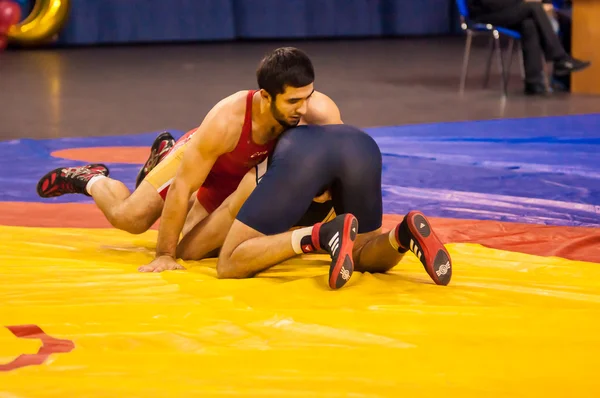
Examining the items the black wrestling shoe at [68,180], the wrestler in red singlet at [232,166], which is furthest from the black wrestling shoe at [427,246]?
the black wrestling shoe at [68,180]

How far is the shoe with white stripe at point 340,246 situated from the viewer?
8.22 feet

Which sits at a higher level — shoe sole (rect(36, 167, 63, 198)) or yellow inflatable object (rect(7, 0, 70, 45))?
shoe sole (rect(36, 167, 63, 198))

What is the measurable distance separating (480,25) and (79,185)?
4.52 metres

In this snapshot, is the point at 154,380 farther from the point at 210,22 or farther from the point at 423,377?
the point at 210,22

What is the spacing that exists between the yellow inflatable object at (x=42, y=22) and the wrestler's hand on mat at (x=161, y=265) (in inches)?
350

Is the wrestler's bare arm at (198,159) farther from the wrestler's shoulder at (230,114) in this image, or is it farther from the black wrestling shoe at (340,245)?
the black wrestling shoe at (340,245)

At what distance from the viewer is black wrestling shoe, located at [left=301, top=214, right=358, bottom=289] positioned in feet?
8.22

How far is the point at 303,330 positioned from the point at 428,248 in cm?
49

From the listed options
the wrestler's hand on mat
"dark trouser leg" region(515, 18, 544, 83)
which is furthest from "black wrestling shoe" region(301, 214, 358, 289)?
"dark trouser leg" region(515, 18, 544, 83)

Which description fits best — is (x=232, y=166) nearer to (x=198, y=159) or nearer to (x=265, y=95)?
(x=198, y=159)

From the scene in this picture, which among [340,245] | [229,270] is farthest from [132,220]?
[340,245]

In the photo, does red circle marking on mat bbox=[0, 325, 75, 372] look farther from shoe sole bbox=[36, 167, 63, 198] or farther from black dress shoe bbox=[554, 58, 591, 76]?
black dress shoe bbox=[554, 58, 591, 76]

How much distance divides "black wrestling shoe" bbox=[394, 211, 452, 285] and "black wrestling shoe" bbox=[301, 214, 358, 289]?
152 mm

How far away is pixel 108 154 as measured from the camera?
514cm
